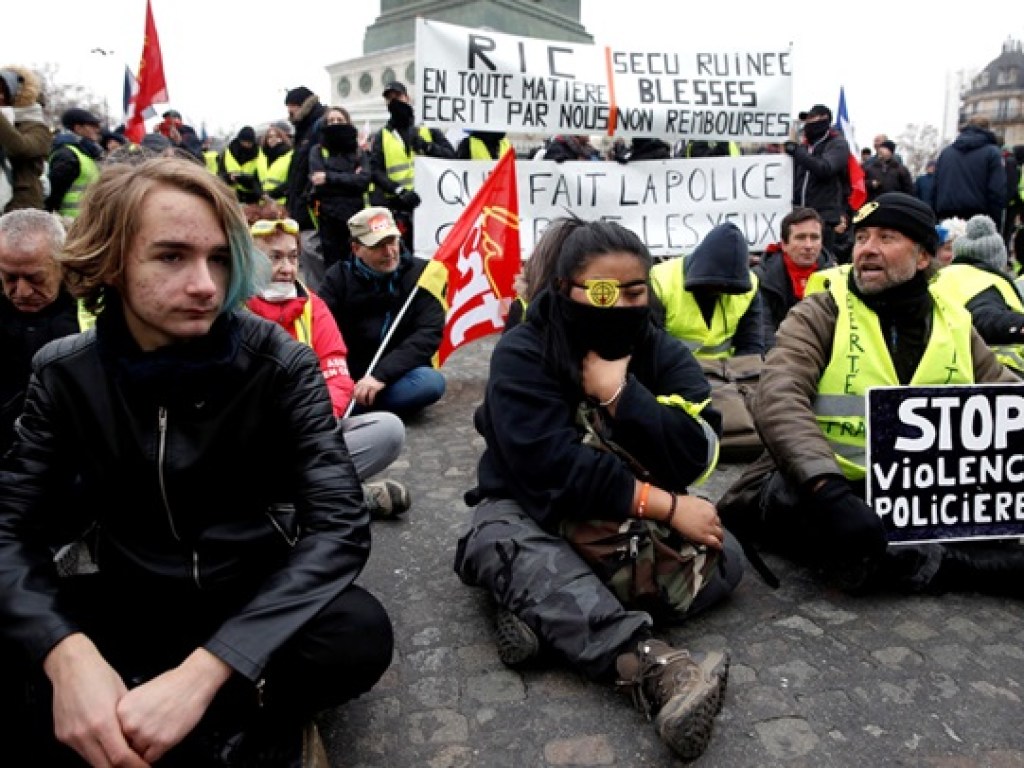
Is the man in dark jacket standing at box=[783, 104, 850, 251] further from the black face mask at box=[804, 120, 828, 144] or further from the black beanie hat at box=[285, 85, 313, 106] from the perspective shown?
the black beanie hat at box=[285, 85, 313, 106]

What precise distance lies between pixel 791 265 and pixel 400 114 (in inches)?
159

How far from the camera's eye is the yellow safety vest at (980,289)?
14.6 feet

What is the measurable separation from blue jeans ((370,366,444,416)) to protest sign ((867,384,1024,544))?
3088mm

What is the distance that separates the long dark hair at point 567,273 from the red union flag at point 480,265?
2.61 m

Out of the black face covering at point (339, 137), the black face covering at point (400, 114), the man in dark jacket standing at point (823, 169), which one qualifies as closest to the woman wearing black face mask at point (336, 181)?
the black face covering at point (339, 137)

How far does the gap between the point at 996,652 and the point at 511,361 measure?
185 cm

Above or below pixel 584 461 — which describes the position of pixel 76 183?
above

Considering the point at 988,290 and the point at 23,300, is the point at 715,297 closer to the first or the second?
the point at 988,290

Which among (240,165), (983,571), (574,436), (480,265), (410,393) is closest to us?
(574,436)

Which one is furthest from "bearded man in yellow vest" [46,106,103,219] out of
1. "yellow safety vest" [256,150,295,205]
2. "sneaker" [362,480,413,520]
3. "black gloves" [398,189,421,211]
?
"sneaker" [362,480,413,520]

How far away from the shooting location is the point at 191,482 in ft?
6.88

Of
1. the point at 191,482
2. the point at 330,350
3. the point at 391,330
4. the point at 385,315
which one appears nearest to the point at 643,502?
the point at 191,482

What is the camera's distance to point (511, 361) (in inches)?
113

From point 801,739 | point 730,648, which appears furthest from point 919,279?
point 801,739
